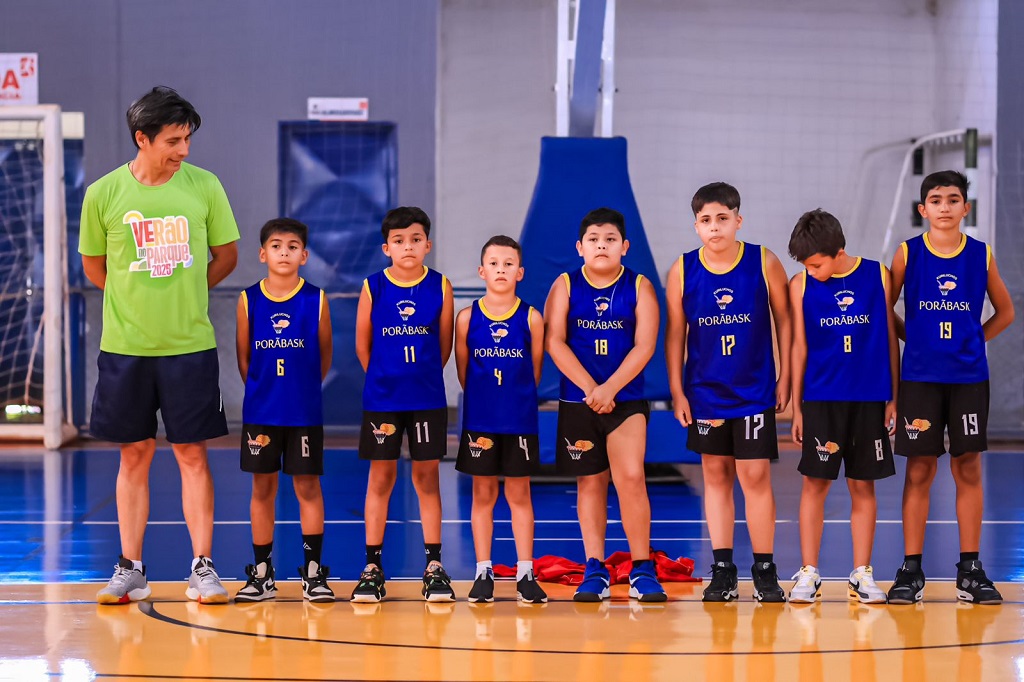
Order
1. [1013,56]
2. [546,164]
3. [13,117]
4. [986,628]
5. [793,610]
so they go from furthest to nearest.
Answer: [1013,56], [13,117], [546,164], [793,610], [986,628]

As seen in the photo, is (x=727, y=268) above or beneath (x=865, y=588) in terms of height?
above

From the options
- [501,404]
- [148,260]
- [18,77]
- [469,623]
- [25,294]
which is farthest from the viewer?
[18,77]

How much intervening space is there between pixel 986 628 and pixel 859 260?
4.70 ft

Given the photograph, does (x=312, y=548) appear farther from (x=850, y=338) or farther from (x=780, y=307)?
(x=850, y=338)

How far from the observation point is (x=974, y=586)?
4.53 metres

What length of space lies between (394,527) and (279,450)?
5.82 feet

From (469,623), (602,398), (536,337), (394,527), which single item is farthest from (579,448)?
(394,527)

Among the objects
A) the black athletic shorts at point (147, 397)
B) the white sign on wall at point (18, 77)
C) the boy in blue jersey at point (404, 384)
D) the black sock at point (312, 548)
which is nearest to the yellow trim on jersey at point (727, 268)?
the boy in blue jersey at point (404, 384)

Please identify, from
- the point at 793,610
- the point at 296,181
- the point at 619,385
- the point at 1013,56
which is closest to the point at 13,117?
the point at 296,181

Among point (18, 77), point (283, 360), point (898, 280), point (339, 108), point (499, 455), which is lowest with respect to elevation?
point (499, 455)

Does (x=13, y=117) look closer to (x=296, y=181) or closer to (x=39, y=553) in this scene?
(x=296, y=181)

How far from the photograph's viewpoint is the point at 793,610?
4418mm

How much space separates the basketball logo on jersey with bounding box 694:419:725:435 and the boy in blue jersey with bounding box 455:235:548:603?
0.64m

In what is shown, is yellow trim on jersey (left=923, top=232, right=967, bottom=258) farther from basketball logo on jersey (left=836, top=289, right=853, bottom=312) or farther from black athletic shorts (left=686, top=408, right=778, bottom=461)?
black athletic shorts (left=686, top=408, right=778, bottom=461)
